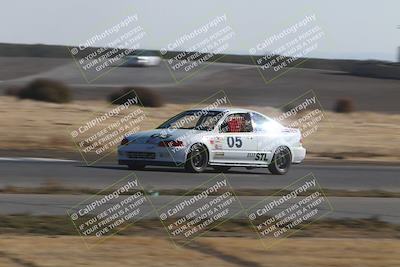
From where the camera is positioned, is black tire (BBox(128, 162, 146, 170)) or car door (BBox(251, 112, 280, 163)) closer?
black tire (BBox(128, 162, 146, 170))

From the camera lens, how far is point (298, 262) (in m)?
9.37

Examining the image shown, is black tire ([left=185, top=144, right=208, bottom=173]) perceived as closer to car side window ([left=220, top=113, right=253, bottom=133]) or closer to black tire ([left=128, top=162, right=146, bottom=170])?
car side window ([left=220, top=113, right=253, bottom=133])

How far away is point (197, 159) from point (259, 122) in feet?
6.47

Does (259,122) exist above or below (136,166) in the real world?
below

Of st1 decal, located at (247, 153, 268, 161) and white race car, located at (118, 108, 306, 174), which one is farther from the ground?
white race car, located at (118, 108, 306, 174)

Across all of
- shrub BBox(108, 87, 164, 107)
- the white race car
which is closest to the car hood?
the white race car

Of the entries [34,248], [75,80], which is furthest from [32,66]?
[34,248]

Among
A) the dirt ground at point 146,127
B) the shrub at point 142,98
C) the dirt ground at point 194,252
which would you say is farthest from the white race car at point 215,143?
the shrub at point 142,98

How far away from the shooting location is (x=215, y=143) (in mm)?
19344

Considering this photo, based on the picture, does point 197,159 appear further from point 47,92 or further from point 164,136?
point 47,92

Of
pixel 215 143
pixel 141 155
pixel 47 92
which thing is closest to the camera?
pixel 141 155

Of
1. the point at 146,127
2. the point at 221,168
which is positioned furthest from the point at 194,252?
the point at 146,127

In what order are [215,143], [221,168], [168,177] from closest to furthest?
[168,177] < [215,143] < [221,168]

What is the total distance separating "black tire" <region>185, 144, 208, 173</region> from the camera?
18969mm
